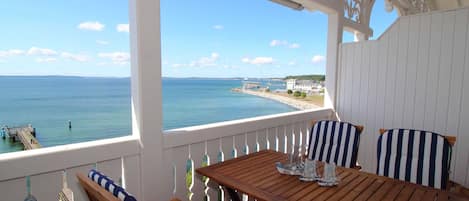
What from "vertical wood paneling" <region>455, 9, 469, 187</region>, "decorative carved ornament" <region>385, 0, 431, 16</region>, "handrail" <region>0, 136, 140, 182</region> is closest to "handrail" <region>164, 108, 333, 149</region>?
"handrail" <region>0, 136, 140, 182</region>

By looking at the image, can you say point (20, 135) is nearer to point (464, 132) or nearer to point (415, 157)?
point (415, 157)

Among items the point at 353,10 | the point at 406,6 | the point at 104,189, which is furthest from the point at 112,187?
the point at 406,6

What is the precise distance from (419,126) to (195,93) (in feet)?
20.5

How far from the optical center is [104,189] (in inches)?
41.1

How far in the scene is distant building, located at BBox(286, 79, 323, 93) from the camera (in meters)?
4.56

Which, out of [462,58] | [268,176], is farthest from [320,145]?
[462,58]

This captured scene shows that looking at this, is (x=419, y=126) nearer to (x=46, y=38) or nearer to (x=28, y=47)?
(x=28, y=47)

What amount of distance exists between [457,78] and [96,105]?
666 centimetres

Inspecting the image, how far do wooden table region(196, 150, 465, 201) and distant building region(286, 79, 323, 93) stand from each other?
2687mm

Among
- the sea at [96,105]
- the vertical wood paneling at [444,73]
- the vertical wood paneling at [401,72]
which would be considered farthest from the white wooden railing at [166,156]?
the vertical wood paneling at [444,73]

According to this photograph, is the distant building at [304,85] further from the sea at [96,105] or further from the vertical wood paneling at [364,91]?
the vertical wood paneling at [364,91]

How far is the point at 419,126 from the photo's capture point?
3016mm

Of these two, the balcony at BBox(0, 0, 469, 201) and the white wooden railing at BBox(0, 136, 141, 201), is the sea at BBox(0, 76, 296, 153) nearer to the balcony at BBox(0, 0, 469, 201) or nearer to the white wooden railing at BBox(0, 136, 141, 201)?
the balcony at BBox(0, 0, 469, 201)

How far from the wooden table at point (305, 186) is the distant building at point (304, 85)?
269 centimetres
